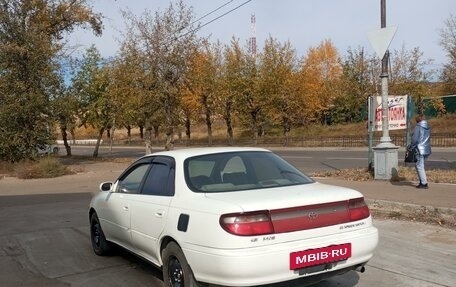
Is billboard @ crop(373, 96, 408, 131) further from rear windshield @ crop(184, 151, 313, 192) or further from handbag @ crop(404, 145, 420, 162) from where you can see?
rear windshield @ crop(184, 151, 313, 192)

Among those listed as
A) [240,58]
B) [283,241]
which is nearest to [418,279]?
[283,241]

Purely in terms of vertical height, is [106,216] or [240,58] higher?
[240,58]

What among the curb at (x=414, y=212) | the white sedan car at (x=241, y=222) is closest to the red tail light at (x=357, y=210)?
the white sedan car at (x=241, y=222)

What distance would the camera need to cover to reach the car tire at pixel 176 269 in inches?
180

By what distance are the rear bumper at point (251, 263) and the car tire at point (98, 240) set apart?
263 cm

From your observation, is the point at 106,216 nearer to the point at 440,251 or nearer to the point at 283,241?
the point at 283,241

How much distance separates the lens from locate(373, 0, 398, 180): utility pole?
40.8ft

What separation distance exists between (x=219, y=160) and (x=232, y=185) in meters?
0.45

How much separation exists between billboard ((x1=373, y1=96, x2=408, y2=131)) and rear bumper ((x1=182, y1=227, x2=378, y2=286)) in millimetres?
9478

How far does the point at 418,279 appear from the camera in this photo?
5363 mm

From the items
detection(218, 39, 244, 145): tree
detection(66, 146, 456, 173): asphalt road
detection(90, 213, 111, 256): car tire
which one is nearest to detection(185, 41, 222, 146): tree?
detection(218, 39, 244, 145): tree

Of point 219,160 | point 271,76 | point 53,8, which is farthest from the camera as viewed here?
point 271,76

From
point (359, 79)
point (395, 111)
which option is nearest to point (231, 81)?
point (359, 79)

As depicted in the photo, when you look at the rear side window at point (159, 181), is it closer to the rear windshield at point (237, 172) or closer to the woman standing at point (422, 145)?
the rear windshield at point (237, 172)
